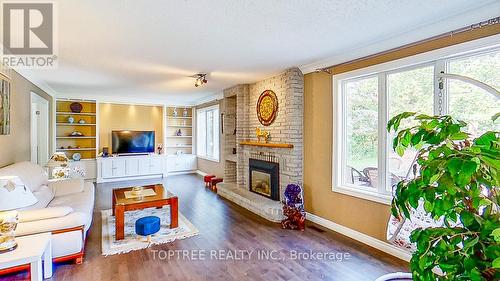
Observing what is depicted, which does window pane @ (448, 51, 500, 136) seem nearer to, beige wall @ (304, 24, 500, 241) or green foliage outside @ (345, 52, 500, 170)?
green foliage outside @ (345, 52, 500, 170)

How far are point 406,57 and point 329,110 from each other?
3.84 ft

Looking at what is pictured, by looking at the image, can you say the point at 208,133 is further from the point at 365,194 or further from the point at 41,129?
the point at 365,194

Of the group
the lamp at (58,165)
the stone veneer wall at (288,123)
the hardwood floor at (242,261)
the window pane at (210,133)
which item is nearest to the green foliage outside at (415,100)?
the stone veneer wall at (288,123)

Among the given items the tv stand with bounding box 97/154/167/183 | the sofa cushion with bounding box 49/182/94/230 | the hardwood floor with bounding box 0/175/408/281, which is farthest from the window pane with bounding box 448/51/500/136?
the tv stand with bounding box 97/154/167/183

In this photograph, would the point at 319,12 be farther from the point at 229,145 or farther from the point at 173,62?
the point at 229,145

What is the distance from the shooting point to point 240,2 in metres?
2.01

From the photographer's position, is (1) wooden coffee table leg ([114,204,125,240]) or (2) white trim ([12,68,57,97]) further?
(2) white trim ([12,68,57,97])

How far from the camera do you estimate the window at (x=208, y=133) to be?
289 inches

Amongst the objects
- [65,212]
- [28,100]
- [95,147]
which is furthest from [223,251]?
[95,147]

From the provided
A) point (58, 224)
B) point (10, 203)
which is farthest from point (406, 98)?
point (58, 224)

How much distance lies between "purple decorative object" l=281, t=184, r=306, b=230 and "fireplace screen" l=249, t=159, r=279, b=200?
0.67m

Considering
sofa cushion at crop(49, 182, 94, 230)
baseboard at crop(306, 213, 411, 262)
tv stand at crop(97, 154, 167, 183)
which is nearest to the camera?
baseboard at crop(306, 213, 411, 262)

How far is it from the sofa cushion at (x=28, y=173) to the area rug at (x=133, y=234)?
1010 millimetres

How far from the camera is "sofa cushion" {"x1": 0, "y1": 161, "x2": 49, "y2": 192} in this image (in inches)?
118
